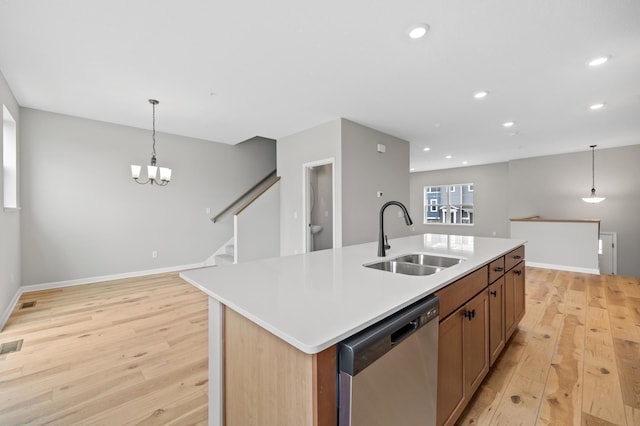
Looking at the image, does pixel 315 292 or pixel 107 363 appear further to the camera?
pixel 107 363

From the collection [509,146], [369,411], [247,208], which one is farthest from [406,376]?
[509,146]

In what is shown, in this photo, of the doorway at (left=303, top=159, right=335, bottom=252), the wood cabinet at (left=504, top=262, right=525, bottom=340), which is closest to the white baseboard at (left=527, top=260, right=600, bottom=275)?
the wood cabinet at (left=504, top=262, right=525, bottom=340)

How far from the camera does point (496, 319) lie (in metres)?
1.92

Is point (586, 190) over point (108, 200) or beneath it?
over

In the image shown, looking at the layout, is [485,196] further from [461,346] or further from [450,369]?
[450,369]

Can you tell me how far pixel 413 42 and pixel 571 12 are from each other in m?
1.01

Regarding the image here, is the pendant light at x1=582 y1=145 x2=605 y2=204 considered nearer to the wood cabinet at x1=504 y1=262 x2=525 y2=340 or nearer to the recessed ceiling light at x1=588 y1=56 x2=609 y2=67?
the recessed ceiling light at x1=588 y1=56 x2=609 y2=67

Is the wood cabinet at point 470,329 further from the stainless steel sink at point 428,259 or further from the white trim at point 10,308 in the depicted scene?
the white trim at point 10,308

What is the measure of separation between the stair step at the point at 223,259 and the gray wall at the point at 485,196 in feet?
23.2

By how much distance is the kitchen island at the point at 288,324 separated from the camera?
0.75 meters

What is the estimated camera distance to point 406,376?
38.4 inches

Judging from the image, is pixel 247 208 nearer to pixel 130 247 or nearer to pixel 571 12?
pixel 130 247

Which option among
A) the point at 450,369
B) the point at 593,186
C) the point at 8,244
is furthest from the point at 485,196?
the point at 8,244

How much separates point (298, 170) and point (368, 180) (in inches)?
48.2
